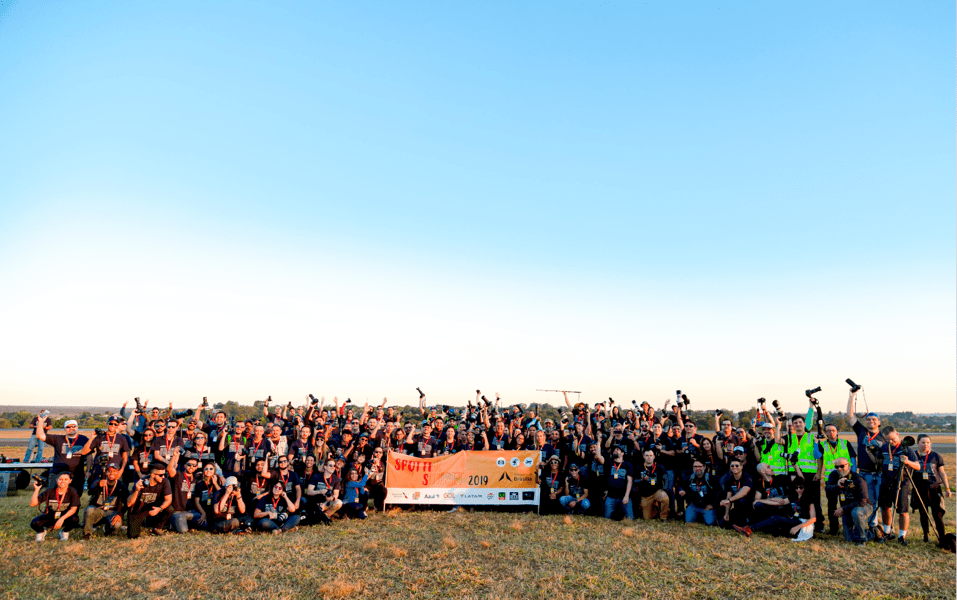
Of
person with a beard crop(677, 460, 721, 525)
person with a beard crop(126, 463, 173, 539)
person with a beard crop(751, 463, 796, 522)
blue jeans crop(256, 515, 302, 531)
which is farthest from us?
person with a beard crop(677, 460, 721, 525)

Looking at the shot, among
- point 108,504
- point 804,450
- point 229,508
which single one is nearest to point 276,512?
point 229,508

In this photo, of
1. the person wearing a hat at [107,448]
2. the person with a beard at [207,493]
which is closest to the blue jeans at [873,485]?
the person with a beard at [207,493]

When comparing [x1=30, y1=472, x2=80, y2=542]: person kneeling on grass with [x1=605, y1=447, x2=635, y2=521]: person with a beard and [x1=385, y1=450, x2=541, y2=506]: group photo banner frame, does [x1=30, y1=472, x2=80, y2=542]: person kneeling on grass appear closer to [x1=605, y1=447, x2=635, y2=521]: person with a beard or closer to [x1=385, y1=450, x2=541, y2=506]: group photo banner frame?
[x1=385, y1=450, x2=541, y2=506]: group photo banner frame

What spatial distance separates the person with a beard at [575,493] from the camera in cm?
1493

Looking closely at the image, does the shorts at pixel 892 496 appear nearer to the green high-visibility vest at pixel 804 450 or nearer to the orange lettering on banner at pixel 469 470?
the green high-visibility vest at pixel 804 450

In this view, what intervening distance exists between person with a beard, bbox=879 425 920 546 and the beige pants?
4660 millimetres

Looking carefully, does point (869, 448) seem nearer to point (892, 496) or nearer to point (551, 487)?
point (892, 496)

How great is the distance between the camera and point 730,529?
12.8 meters

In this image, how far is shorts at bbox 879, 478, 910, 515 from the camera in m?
11.9

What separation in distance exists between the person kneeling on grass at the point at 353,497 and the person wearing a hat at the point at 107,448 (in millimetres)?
5161

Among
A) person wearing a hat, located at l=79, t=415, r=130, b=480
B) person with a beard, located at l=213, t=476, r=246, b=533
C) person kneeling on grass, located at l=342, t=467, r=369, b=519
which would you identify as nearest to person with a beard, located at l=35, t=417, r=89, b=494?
person wearing a hat, located at l=79, t=415, r=130, b=480

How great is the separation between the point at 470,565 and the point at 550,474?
6464mm

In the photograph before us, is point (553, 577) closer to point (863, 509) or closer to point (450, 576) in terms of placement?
point (450, 576)

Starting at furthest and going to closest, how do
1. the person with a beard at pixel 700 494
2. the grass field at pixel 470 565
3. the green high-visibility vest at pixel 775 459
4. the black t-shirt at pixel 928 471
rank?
1. the person with a beard at pixel 700 494
2. the green high-visibility vest at pixel 775 459
3. the black t-shirt at pixel 928 471
4. the grass field at pixel 470 565
